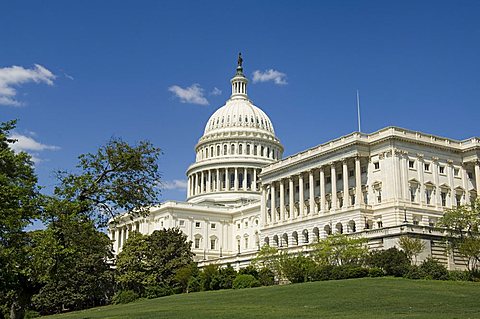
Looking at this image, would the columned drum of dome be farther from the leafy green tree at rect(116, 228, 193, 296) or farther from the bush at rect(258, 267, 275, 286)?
the bush at rect(258, 267, 275, 286)

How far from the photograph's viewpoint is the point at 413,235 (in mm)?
69000

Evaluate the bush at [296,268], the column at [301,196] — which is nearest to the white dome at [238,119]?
the column at [301,196]

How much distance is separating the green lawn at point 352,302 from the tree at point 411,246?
8.60 meters

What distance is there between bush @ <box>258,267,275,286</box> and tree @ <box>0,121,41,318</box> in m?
33.3

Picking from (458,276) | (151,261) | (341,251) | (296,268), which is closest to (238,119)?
(151,261)

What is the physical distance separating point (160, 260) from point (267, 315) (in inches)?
2084

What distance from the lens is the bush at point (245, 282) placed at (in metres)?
68.8

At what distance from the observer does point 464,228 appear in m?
75.2

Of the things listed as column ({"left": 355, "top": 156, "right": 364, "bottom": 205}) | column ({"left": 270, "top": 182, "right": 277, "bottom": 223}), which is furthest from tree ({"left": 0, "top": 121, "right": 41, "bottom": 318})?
column ({"left": 270, "top": 182, "right": 277, "bottom": 223})

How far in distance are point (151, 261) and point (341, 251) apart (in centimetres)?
2809

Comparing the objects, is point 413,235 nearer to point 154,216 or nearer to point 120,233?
point 154,216

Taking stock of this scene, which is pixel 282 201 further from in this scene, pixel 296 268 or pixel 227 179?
pixel 227 179

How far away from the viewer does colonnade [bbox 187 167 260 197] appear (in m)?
155

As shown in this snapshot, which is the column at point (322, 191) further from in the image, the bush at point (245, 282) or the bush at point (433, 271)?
the bush at point (433, 271)
